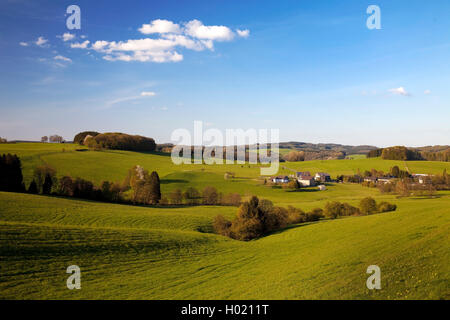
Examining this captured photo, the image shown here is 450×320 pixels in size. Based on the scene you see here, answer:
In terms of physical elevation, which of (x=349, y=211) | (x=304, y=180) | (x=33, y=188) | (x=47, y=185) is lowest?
(x=349, y=211)

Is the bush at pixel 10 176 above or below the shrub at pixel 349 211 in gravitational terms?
above

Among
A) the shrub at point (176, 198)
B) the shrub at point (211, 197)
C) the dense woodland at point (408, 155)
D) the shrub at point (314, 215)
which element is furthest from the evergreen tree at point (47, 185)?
the dense woodland at point (408, 155)

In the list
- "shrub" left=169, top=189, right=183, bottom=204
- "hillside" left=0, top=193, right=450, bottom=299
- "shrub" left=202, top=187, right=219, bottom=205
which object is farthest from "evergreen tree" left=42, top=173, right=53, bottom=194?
"shrub" left=202, top=187, right=219, bottom=205

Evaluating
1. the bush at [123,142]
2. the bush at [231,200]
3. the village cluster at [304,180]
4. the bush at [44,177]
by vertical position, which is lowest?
the bush at [231,200]

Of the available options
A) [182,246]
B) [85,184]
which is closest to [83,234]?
[182,246]

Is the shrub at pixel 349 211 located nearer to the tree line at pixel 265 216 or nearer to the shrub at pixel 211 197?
the tree line at pixel 265 216

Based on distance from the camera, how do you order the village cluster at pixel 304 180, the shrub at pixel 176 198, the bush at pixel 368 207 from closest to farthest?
the bush at pixel 368 207 → the shrub at pixel 176 198 → the village cluster at pixel 304 180

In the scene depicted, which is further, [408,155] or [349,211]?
[408,155]

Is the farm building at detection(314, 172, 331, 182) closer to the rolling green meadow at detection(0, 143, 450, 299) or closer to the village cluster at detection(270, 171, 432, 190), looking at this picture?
the village cluster at detection(270, 171, 432, 190)

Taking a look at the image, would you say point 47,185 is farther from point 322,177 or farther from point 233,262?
point 322,177

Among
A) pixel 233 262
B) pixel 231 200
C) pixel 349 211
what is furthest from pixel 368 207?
pixel 233 262

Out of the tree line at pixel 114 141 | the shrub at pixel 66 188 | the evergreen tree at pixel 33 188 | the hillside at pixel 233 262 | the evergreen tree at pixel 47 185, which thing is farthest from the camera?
the tree line at pixel 114 141
